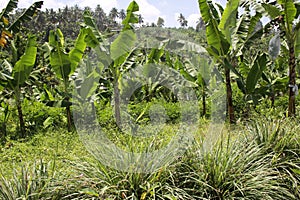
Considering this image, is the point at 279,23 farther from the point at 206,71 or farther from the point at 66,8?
the point at 66,8

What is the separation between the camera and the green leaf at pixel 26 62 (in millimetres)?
7125

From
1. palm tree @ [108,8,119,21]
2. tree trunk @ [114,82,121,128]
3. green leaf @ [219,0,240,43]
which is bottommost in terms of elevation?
tree trunk @ [114,82,121,128]

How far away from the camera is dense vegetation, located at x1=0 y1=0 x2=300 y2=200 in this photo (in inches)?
141

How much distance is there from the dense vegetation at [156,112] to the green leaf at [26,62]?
21 millimetres

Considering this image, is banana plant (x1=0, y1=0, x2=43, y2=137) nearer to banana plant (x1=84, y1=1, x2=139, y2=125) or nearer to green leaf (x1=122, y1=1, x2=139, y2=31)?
banana plant (x1=84, y1=1, x2=139, y2=125)

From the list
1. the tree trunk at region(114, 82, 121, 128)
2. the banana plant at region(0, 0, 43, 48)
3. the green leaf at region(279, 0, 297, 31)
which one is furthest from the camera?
the tree trunk at region(114, 82, 121, 128)

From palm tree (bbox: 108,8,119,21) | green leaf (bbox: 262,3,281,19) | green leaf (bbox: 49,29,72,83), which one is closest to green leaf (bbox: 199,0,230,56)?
green leaf (bbox: 262,3,281,19)

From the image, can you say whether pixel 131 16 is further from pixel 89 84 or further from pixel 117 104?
pixel 117 104

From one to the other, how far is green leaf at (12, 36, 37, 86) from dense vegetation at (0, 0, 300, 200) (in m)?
0.02

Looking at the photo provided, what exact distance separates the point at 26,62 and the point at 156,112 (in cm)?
378

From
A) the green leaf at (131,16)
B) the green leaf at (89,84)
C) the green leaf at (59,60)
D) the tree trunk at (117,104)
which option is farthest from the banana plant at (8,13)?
the tree trunk at (117,104)

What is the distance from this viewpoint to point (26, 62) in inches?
283

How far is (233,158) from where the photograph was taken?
379 cm

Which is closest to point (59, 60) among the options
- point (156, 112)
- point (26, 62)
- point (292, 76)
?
point (26, 62)
